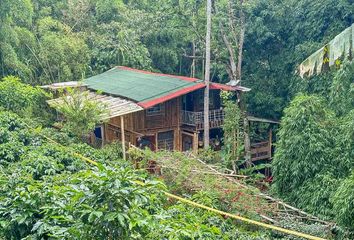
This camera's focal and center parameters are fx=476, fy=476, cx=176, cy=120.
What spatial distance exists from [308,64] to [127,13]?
603 inches

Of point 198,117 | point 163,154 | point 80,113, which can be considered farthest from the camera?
point 198,117

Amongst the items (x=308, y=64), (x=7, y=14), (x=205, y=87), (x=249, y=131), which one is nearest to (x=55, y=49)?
(x=7, y=14)

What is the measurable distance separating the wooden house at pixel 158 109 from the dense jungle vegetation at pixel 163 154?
5.11ft

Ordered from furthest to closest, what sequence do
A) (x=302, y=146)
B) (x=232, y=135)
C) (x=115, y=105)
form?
(x=232, y=135) → (x=115, y=105) → (x=302, y=146)

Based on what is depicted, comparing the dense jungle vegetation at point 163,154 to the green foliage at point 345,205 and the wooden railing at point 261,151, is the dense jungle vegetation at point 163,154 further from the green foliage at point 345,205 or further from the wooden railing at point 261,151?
the wooden railing at point 261,151

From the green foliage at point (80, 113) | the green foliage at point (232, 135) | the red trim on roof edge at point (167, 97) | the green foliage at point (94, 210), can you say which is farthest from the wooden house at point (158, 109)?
the green foliage at point (94, 210)

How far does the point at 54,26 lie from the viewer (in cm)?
2120

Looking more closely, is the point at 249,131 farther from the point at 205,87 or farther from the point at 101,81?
the point at 101,81

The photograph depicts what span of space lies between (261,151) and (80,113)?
25.3 ft

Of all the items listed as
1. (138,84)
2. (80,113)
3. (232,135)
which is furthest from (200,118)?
(80,113)

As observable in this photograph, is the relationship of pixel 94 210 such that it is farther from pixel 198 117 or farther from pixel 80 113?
pixel 198 117

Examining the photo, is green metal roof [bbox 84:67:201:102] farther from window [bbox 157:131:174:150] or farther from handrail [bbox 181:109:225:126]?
window [bbox 157:131:174:150]

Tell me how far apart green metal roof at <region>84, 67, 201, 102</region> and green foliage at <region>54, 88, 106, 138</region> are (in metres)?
1.91

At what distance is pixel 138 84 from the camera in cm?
1792
